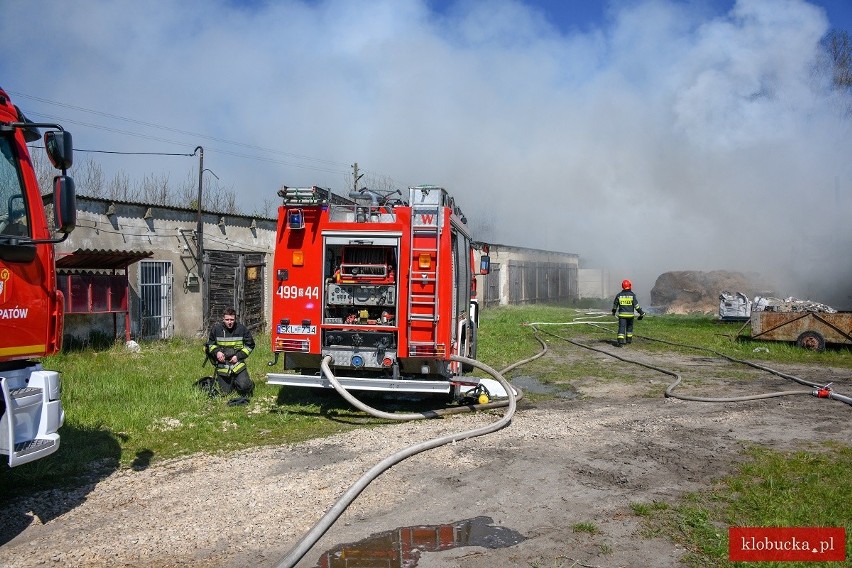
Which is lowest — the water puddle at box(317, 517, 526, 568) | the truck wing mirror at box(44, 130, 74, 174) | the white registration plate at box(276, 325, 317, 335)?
the water puddle at box(317, 517, 526, 568)

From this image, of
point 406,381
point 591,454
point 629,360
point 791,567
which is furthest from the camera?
point 629,360

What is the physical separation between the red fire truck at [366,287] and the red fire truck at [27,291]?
3.03m

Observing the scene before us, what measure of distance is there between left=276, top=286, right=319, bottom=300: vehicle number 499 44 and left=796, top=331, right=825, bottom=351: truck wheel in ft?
37.3

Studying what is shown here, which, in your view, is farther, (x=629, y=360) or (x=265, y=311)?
(x=265, y=311)

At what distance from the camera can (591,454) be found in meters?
6.05

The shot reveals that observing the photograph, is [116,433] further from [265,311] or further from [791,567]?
[265,311]

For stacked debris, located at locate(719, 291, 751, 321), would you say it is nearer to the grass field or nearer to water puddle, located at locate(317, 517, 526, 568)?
the grass field

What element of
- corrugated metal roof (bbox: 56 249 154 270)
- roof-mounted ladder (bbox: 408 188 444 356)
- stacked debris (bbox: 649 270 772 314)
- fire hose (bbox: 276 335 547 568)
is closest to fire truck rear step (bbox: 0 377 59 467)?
fire hose (bbox: 276 335 547 568)

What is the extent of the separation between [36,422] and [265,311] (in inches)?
532

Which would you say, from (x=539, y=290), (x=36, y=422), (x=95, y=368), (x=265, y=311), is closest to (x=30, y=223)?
(x=36, y=422)

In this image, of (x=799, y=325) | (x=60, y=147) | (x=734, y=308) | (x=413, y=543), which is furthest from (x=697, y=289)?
(x=60, y=147)

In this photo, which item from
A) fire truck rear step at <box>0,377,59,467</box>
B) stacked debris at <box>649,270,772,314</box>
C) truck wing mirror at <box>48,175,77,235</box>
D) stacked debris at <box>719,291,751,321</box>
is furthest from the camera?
stacked debris at <box>649,270,772,314</box>

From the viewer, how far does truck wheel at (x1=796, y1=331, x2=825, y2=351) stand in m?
13.7

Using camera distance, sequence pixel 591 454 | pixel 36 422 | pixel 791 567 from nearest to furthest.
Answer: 1. pixel 791 567
2. pixel 36 422
3. pixel 591 454
